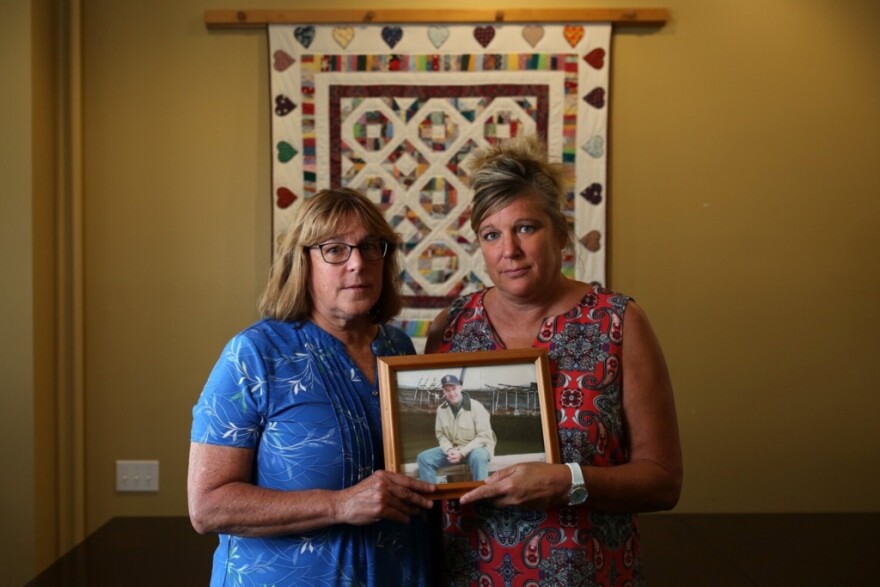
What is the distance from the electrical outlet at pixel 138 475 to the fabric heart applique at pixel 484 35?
1964 mm

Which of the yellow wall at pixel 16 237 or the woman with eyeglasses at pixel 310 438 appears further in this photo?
the yellow wall at pixel 16 237

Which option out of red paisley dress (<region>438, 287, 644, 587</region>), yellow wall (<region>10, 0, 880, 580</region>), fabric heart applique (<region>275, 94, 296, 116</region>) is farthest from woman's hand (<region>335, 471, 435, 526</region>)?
fabric heart applique (<region>275, 94, 296, 116</region>)

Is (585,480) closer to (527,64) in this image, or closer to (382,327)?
(382,327)

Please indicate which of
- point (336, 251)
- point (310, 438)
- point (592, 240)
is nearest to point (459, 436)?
point (310, 438)

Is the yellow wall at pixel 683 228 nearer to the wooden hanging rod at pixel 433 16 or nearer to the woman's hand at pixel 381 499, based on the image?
the wooden hanging rod at pixel 433 16

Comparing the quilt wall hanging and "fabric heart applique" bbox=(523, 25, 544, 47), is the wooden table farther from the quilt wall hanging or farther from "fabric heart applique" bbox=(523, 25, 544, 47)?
"fabric heart applique" bbox=(523, 25, 544, 47)

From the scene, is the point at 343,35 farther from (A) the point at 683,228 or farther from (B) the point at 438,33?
(A) the point at 683,228

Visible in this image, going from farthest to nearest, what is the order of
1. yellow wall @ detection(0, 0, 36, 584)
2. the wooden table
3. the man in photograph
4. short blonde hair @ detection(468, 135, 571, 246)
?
yellow wall @ detection(0, 0, 36, 584) < the wooden table < short blonde hair @ detection(468, 135, 571, 246) < the man in photograph

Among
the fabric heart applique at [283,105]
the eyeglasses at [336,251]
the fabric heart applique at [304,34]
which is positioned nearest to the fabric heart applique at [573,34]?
the fabric heart applique at [304,34]

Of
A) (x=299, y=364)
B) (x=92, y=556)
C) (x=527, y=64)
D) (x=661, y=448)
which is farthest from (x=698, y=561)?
(x=527, y=64)

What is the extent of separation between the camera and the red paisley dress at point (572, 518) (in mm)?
1564

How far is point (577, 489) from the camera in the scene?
148 cm

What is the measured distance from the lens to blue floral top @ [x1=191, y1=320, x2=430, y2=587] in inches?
57.9

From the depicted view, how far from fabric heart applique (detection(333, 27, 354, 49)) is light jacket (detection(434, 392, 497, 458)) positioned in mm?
2022
